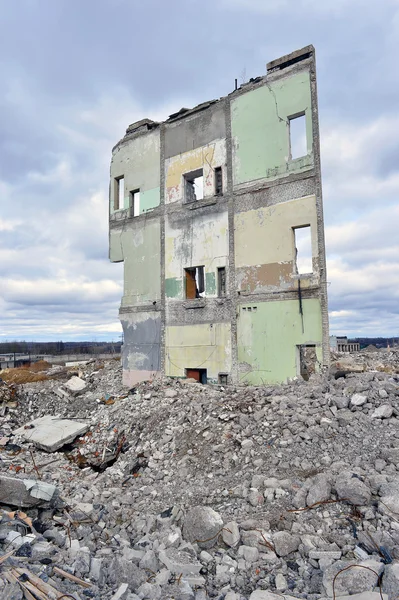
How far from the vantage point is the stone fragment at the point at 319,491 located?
523 cm

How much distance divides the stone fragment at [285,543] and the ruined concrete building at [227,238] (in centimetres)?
638

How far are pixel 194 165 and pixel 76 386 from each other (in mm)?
9013

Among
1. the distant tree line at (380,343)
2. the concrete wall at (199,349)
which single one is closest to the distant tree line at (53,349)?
A: the distant tree line at (380,343)

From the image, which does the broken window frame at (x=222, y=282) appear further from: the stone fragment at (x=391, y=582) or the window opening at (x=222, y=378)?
the stone fragment at (x=391, y=582)

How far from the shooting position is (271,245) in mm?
11734

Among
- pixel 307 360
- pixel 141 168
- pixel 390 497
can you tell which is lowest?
pixel 390 497

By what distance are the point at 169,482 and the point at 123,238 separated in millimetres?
10592

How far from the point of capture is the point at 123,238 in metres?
15.6

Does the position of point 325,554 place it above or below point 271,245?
Result: below

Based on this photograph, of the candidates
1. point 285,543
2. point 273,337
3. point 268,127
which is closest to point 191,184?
point 268,127

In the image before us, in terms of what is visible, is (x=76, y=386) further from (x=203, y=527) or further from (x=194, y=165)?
(x=203, y=527)

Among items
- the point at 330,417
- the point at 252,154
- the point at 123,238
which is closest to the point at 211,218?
the point at 252,154

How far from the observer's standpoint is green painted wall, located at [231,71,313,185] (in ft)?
37.5

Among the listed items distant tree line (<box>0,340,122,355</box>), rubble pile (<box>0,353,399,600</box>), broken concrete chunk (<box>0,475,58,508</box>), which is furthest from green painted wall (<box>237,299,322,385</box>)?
distant tree line (<box>0,340,122,355</box>)
